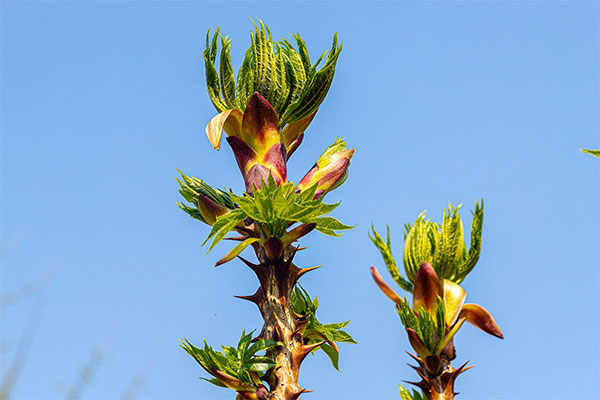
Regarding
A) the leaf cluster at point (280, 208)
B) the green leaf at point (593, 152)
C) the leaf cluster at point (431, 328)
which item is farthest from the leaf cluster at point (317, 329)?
the green leaf at point (593, 152)

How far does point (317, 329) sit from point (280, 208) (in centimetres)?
55

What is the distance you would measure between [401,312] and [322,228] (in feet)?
4.23

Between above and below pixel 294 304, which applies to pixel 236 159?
above

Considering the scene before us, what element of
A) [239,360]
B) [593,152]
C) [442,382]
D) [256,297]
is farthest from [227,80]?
[442,382]

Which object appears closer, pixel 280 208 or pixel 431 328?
pixel 280 208

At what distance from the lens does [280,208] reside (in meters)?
2.67

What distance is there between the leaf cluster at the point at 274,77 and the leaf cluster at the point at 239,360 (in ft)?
3.31

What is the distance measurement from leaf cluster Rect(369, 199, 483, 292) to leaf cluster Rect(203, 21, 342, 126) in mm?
1347

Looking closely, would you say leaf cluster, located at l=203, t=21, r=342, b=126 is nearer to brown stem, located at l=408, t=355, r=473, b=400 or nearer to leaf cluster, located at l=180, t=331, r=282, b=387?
leaf cluster, located at l=180, t=331, r=282, b=387

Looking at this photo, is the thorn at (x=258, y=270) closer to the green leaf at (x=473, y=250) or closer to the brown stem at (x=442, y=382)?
the brown stem at (x=442, y=382)

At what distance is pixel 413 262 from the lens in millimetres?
4078

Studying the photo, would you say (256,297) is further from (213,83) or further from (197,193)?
(213,83)

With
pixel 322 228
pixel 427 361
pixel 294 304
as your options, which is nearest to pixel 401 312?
pixel 427 361

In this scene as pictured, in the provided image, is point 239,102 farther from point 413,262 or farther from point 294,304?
point 413,262
